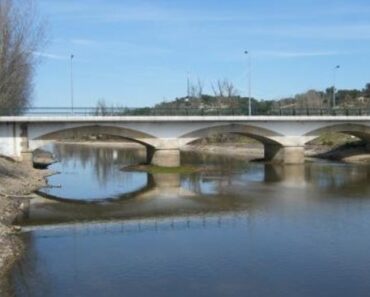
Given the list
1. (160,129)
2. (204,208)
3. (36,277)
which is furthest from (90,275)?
(160,129)

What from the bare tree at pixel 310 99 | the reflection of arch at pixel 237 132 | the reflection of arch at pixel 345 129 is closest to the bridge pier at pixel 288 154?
the reflection of arch at pixel 237 132

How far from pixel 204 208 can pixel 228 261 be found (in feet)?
38.0

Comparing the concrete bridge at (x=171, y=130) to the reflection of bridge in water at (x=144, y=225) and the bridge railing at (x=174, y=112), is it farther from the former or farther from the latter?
the reflection of bridge in water at (x=144, y=225)

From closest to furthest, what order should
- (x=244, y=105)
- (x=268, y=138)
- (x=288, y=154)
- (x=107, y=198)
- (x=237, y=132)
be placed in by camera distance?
(x=107, y=198)
(x=237, y=132)
(x=268, y=138)
(x=288, y=154)
(x=244, y=105)

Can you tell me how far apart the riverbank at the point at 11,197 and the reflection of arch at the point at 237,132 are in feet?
45.8

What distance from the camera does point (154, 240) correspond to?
23.1 m

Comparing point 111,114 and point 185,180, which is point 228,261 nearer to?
point 185,180

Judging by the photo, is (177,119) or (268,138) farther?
(268,138)

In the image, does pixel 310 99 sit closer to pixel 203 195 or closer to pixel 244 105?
pixel 244 105

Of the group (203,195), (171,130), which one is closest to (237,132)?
(171,130)

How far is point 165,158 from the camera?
54125 mm

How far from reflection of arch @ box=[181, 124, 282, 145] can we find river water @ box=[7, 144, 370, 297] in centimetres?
1428

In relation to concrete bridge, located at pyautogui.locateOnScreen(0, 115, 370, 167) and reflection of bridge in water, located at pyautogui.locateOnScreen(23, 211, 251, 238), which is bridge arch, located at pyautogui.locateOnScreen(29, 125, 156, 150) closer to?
concrete bridge, located at pyautogui.locateOnScreen(0, 115, 370, 167)

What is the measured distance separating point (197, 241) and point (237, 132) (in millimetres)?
35452
